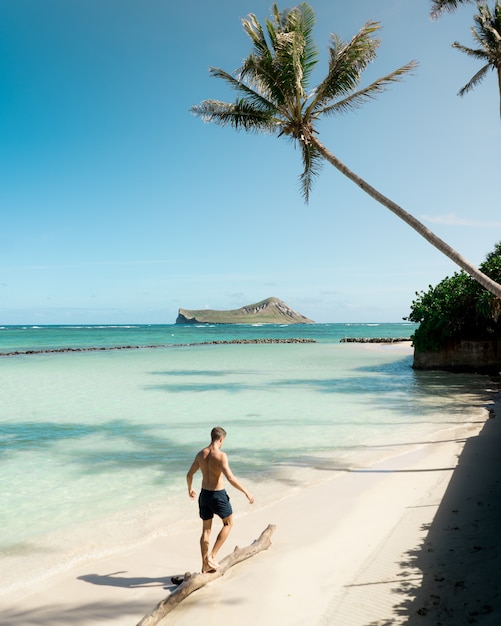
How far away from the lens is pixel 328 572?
5105 mm

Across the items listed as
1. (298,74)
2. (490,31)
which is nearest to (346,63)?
(298,74)

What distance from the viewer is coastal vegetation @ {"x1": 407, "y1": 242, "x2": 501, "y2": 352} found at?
22.9 meters

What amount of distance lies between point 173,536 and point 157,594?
4.84 feet

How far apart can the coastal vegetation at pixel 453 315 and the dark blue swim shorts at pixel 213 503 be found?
19.5 metres

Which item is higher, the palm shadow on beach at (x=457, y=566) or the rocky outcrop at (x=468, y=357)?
the rocky outcrop at (x=468, y=357)

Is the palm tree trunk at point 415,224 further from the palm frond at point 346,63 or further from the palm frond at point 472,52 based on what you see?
the palm frond at point 472,52

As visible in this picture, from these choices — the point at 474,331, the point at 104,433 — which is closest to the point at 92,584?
the point at 104,433

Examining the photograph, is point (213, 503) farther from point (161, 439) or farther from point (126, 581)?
point (161, 439)

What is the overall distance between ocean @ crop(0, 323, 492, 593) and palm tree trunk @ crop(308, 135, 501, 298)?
150 inches

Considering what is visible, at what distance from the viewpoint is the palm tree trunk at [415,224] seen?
9.99m

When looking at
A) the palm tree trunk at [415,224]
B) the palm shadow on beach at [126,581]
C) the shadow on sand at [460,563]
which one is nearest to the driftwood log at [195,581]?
the palm shadow on beach at [126,581]

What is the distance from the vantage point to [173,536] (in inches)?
249

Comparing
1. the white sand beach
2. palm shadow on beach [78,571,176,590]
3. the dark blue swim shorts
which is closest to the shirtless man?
the dark blue swim shorts

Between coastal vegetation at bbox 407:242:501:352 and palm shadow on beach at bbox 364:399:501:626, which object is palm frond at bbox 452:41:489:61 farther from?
palm shadow on beach at bbox 364:399:501:626
